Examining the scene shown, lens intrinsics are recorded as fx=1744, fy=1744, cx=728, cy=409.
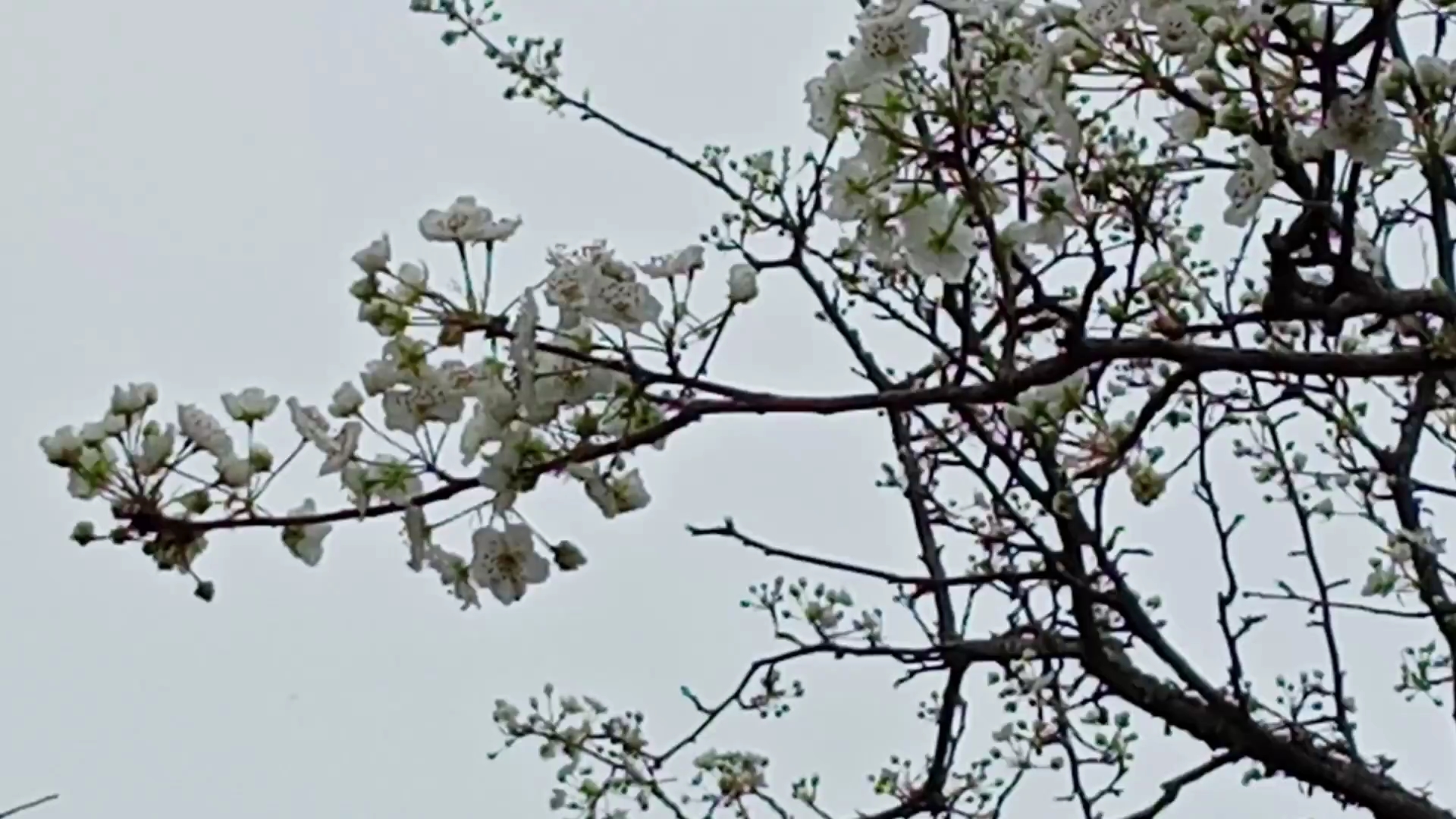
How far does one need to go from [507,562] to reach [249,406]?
0.67ft

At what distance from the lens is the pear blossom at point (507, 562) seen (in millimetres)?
993

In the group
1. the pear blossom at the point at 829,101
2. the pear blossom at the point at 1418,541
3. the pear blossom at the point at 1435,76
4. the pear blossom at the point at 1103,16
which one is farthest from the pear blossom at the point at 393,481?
the pear blossom at the point at 1418,541

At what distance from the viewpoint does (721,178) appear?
1.52m

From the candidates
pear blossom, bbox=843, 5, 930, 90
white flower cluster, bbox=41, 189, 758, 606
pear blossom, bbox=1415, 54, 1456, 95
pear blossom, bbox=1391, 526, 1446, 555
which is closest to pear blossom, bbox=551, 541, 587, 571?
white flower cluster, bbox=41, 189, 758, 606

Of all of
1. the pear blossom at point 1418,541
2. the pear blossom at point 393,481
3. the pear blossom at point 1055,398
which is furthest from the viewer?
the pear blossom at point 1418,541

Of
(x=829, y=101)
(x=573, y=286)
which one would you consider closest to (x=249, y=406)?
(x=573, y=286)

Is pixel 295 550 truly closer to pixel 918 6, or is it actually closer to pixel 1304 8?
pixel 918 6

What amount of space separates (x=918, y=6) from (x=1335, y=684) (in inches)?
38.1

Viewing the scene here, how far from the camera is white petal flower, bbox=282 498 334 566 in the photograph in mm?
1042

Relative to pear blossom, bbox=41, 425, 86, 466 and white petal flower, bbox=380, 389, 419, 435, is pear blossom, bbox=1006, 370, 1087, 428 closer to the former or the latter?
white petal flower, bbox=380, 389, 419, 435

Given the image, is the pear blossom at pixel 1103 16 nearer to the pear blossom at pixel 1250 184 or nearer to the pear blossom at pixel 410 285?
the pear blossom at pixel 1250 184

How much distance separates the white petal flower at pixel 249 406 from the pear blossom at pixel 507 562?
0.18m

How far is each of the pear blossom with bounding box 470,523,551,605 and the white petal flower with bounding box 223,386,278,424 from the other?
18 cm

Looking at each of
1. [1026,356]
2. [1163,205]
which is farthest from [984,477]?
[1163,205]
